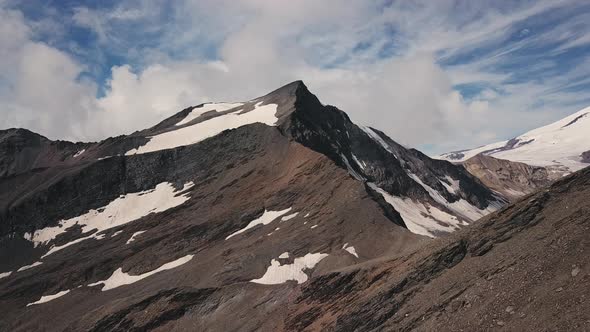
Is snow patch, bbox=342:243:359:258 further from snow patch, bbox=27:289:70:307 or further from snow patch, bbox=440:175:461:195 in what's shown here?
snow patch, bbox=440:175:461:195

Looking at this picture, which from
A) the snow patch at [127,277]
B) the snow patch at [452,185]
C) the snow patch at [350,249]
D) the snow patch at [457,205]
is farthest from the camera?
the snow patch at [452,185]

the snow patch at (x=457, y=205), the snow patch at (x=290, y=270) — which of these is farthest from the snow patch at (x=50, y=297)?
the snow patch at (x=457, y=205)

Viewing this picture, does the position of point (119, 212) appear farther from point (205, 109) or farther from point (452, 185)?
point (452, 185)

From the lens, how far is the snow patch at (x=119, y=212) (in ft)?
261

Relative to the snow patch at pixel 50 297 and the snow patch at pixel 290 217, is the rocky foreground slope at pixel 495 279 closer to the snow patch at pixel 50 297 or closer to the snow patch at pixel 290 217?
the snow patch at pixel 290 217

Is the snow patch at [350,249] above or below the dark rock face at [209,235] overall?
below

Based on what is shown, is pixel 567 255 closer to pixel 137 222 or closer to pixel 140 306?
pixel 140 306

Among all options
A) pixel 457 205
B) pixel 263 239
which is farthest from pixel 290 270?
pixel 457 205

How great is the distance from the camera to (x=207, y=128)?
338ft

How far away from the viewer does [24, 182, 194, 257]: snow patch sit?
7962cm

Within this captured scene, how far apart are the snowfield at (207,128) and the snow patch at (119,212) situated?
43.0 ft

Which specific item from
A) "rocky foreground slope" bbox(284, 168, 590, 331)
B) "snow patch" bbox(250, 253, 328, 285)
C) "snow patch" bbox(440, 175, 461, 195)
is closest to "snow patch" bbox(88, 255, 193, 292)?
"snow patch" bbox(250, 253, 328, 285)

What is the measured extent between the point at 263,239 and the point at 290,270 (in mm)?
8988

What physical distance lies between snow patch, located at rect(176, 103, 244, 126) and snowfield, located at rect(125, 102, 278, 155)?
11762mm
